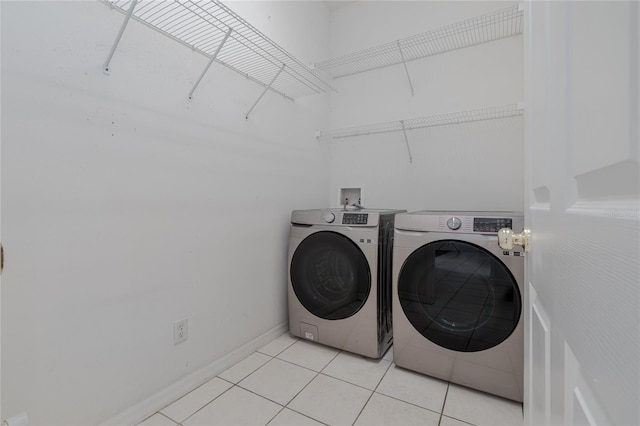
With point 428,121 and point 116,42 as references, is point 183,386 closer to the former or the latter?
point 116,42

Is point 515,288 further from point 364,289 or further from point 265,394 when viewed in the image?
point 265,394

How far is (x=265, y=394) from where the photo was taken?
1.44 m

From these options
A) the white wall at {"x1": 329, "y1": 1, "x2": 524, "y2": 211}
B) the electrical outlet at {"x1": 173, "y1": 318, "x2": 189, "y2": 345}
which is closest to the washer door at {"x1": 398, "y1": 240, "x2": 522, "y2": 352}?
the white wall at {"x1": 329, "y1": 1, "x2": 524, "y2": 211}

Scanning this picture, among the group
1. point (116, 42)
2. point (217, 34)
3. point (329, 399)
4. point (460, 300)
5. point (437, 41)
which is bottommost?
point (329, 399)

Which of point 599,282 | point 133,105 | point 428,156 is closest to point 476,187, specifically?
→ point 428,156

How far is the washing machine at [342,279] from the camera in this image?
1724 mm

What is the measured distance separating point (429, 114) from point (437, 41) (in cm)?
50

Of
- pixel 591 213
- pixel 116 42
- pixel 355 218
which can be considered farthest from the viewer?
Answer: pixel 355 218

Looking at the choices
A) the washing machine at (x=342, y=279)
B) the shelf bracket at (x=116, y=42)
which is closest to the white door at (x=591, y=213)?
the washing machine at (x=342, y=279)

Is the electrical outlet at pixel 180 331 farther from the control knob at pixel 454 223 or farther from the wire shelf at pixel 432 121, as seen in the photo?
the wire shelf at pixel 432 121

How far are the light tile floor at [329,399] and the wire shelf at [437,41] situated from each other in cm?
202

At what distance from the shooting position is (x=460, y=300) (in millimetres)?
1473

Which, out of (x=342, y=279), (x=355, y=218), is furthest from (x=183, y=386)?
(x=355, y=218)

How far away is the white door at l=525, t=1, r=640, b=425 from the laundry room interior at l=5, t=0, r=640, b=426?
0.01 m
